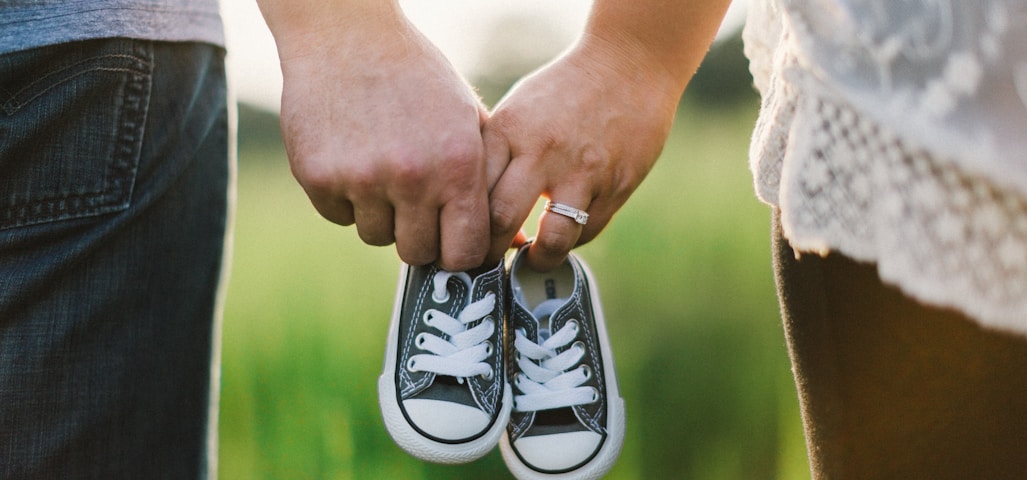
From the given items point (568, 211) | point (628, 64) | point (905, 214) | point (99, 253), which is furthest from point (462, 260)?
point (905, 214)

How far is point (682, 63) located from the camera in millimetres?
1063

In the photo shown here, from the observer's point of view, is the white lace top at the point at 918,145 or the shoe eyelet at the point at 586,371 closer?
the white lace top at the point at 918,145

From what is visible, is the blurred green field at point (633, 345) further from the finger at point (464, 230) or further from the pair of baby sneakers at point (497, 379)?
the finger at point (464, 230)

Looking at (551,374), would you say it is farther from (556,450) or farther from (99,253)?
(99,253)

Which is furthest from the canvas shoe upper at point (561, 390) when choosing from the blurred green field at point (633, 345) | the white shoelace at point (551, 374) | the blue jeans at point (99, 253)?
the blurred green field at point (633, 345)

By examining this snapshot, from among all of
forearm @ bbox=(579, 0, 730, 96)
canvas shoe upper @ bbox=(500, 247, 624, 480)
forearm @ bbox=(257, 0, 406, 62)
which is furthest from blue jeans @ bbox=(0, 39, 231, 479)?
forearm @ bbox=(579, 0, 730, 96)

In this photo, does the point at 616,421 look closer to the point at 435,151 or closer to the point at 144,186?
the point at 435,151

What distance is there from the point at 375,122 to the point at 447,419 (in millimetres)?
419

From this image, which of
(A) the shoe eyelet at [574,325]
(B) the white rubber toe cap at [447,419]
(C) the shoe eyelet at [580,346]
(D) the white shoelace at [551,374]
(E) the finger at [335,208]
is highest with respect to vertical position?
(E) the finger at [335,208]

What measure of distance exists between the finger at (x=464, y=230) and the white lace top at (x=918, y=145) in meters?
0.50

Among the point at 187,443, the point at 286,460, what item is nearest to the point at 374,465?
the point at 286,460

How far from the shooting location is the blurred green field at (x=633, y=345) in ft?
7.31

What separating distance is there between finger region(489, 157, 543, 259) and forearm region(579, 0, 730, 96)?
219 millimetres

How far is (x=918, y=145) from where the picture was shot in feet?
1.43
